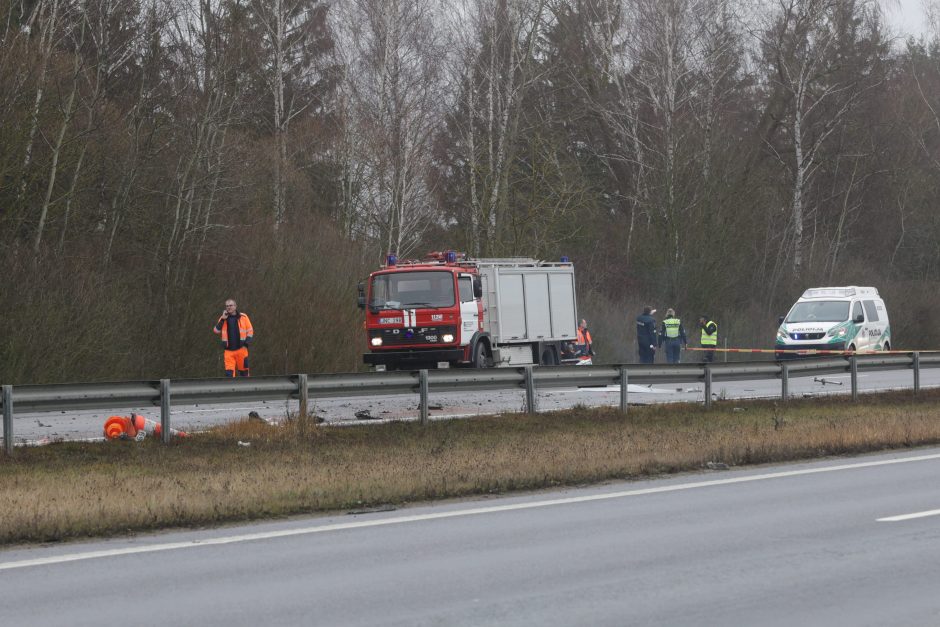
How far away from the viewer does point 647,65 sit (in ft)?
164

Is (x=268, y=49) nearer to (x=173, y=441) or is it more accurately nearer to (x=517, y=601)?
(x=173, y=441)

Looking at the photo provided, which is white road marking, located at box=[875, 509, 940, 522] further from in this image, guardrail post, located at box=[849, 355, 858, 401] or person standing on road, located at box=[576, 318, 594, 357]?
person standing on road, located at box=[576, 318, 594, 357]

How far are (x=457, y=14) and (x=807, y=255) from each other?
17809 millimetres

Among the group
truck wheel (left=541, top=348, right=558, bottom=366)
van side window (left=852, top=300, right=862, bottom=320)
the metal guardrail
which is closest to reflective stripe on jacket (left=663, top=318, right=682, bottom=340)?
truck wheel (left=541, top=348, right=558, bottom=366)

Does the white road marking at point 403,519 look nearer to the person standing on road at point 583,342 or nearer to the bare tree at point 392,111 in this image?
the person standing on road at point 583,342

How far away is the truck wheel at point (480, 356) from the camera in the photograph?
29078mm

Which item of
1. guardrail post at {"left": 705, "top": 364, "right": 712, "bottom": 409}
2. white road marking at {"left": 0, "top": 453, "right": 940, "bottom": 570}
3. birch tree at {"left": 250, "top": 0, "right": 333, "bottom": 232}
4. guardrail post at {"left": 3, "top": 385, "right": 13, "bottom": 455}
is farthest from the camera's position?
birch tree at {"left": 250, "top": 0, "right": 333, "bottom": 232}

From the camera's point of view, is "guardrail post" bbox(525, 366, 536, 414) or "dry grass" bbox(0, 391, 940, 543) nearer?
"dry grass" bbox(0, 391, 940, 543)

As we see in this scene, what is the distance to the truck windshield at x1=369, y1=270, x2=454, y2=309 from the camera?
2859cm

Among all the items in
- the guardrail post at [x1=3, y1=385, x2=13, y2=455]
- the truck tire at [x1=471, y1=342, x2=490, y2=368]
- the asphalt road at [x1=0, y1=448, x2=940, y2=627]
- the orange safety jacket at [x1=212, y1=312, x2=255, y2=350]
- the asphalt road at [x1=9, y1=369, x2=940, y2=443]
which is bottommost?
the asphalt road at [x1=0, y1=448, x2=940, y2=627]

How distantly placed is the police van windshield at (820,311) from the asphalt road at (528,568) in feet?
90.9

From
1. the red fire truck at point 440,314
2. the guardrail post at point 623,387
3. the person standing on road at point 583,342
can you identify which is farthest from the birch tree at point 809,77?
the guardrail post at point 623,387

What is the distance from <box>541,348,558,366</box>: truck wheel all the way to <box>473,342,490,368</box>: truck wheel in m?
2.49

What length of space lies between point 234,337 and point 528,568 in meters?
16.0
